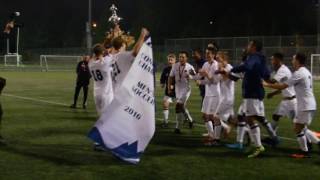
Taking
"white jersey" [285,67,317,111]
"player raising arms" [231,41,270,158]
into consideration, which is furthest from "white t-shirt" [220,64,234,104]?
"white jersey" [285,67,317,111]

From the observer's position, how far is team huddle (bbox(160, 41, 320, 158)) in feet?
38.2

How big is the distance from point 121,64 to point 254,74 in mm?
2739

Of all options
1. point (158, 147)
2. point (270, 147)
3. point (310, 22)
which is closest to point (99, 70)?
point (158, 147)

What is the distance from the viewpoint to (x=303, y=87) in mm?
11633

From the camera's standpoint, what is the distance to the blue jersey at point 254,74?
457 inches

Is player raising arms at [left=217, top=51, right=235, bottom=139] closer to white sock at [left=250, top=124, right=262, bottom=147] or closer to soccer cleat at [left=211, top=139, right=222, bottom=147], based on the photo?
soccer cleat at [left=211, top=139, right=222, bottom=147]

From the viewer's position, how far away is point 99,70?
1266 centimetres

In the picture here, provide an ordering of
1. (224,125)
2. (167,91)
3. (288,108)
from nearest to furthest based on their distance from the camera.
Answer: (288,108) → (224,125) → (167,91)

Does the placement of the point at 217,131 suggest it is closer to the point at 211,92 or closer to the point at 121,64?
the point at 211,92

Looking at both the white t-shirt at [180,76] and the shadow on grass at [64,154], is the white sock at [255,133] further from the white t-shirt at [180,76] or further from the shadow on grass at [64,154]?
the white t-shirt at [180,76]

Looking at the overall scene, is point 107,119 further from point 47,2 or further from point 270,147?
point 47,2

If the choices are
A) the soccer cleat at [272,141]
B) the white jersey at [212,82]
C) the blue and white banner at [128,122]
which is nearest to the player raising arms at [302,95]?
the soccer cleat at [272,141]

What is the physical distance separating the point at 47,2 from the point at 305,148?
126 metres

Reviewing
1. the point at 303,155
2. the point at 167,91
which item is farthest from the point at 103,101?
the point at 303,155
